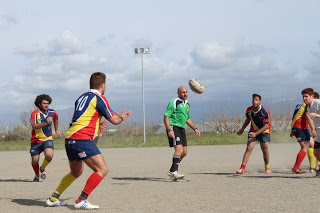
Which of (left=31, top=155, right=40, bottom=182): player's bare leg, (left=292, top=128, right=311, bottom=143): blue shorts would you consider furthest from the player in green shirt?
(left=31, top=155, right=40, bottom=182): player's bare leg

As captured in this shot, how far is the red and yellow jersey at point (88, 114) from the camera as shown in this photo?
310 inches

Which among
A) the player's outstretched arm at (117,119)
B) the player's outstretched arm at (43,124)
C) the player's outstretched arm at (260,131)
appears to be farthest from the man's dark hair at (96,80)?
the player's outstretched arm at (260,131)

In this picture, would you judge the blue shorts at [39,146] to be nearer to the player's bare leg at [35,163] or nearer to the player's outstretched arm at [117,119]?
the player's bare leg at [35,163]

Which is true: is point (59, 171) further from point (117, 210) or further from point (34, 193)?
point (117, 210)

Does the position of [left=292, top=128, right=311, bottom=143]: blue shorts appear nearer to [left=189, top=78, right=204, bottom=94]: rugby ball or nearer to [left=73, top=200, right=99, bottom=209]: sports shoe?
[left=189, top=78, right=204, bottom=94]: rugby ball

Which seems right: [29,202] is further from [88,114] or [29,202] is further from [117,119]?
[117,119]

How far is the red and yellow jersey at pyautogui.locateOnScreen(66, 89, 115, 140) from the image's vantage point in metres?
7.88

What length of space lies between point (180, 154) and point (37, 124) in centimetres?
322

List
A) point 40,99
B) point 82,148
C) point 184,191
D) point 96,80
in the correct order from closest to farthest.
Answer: point 82,148 < point 96,80 < point 184,191 < point 40,99

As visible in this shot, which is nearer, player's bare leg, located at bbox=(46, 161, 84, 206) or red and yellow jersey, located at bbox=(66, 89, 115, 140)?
red and yellow jersey, located at bbox=(66, 89, 115, 140)

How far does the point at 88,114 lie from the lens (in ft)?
25.9

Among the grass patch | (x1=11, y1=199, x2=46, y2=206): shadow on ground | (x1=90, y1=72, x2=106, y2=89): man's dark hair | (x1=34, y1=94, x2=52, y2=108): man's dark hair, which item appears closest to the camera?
(x1=90, y1=72, x2=106, y2=89): man's dark hair

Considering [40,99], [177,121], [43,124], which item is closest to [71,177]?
[43,124]

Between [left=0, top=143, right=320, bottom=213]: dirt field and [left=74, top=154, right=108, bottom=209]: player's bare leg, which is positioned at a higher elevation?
[left=74, top=154, right=108, bottom=209]: player's bare leg
